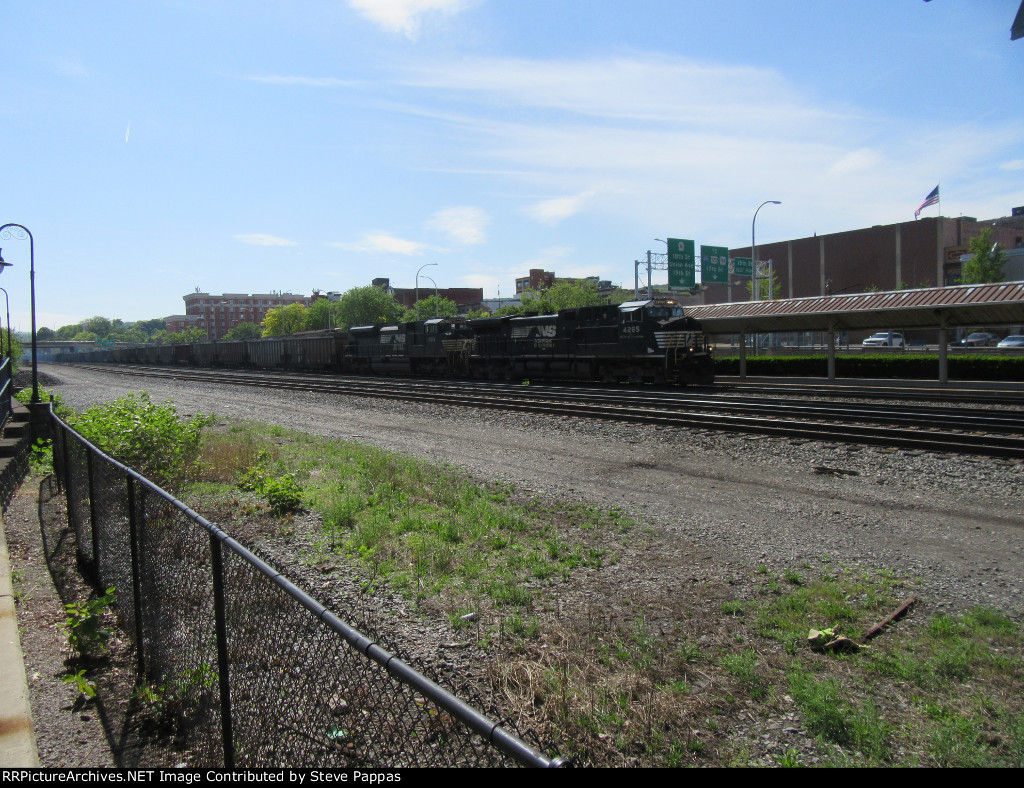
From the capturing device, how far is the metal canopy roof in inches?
826

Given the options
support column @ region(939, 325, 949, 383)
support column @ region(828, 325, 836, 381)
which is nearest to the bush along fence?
support column @ region(939, 325, 949, 383)

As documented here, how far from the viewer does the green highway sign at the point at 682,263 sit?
40.1 metres

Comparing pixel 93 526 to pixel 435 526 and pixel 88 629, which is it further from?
pixel 435 526

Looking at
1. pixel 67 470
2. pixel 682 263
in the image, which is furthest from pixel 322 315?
pixel 67 470

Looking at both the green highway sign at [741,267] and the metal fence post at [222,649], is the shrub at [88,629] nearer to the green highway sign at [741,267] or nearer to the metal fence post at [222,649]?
the metal fence post at [222,649]

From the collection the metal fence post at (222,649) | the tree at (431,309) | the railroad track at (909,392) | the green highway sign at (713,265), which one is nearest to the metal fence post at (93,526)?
the metal fence post at (222,649)

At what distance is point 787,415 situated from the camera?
16156mm

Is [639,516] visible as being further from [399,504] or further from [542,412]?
[542,412]

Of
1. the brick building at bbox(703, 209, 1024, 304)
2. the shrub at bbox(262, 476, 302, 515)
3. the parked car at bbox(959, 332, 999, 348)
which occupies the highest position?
the brick building at bbox(703, 209, 1024, 304)

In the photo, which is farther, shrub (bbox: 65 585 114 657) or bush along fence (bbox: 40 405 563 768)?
shrub (bbox: 65 585 114 657)

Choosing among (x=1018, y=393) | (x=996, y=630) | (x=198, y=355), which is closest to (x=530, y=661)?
(x=996, y=630)

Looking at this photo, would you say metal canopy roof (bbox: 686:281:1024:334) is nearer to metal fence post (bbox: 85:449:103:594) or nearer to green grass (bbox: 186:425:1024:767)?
green grass (bbox: 186:425:1024:767)

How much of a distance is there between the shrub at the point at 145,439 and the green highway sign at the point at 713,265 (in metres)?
36.0

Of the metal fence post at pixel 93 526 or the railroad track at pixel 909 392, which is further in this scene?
the railroad track at pixel 909 392
